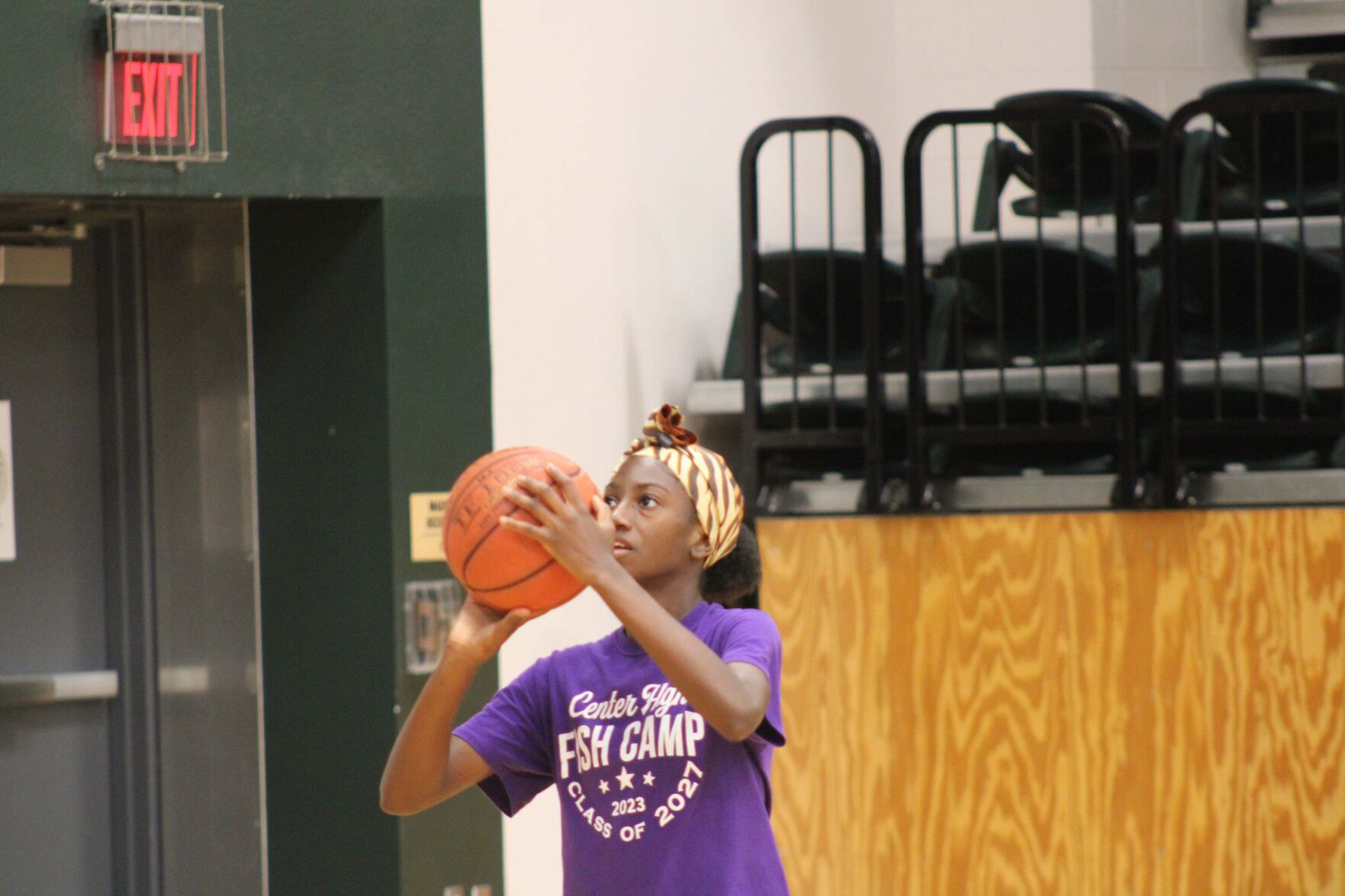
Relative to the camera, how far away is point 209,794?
400 centimetres

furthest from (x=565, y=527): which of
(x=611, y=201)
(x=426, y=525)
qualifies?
(x=611, y=201)

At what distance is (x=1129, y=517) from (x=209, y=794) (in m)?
2.39

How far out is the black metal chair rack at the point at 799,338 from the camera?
4.60m

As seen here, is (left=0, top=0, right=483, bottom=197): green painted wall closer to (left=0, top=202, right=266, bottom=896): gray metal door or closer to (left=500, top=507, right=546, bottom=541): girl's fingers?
(left=0, top=202, right=266, bottom=896): gray metal door

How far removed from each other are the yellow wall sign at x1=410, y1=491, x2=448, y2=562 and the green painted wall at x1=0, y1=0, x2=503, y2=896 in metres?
0.02

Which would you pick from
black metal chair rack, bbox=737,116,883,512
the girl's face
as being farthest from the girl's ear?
black metal chair rack, bbox=737,116,883,512

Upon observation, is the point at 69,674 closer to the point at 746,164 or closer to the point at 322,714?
the point at 322,714

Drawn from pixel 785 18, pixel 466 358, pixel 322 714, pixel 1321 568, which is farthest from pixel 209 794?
pixel 785 18

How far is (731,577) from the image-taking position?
8.71ft

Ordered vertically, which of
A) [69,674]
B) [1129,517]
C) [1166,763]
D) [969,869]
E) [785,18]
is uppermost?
[785,18]

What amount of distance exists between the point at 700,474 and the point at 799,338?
262 cm

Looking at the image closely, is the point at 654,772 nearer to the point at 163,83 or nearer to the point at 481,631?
the point at 481,631

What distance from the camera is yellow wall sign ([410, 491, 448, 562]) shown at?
149 inches

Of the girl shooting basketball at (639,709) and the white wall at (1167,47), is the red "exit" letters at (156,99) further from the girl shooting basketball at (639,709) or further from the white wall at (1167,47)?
the white wall at (1167,47)
